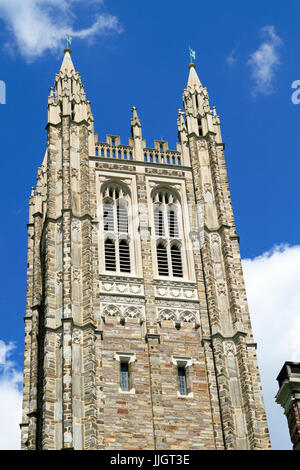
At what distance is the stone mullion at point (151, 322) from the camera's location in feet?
135

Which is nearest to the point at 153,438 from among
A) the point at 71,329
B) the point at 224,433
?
the point at 224,433

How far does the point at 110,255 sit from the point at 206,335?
6.09 meters

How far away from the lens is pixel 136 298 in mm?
45125

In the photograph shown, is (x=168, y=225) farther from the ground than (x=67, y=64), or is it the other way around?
(x=67, y=64)

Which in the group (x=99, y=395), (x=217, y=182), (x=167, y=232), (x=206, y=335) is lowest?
(x=99, y=395)

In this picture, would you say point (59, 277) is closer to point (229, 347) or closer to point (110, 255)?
point (110, 255)

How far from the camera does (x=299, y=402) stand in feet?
111

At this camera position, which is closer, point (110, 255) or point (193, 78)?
point (110, 255)

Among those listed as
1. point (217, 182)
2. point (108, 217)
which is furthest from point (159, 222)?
point (217, 182)

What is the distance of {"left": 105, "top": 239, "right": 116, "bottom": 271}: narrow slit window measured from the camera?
46.3m

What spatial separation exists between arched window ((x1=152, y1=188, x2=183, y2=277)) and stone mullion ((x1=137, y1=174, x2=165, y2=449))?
680 mm

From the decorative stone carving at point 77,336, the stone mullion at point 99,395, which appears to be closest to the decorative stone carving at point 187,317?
the stone mullion at point 99,395

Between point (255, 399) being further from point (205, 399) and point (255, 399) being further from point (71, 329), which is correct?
point (71, 329)

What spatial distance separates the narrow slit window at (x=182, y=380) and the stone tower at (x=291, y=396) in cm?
870
